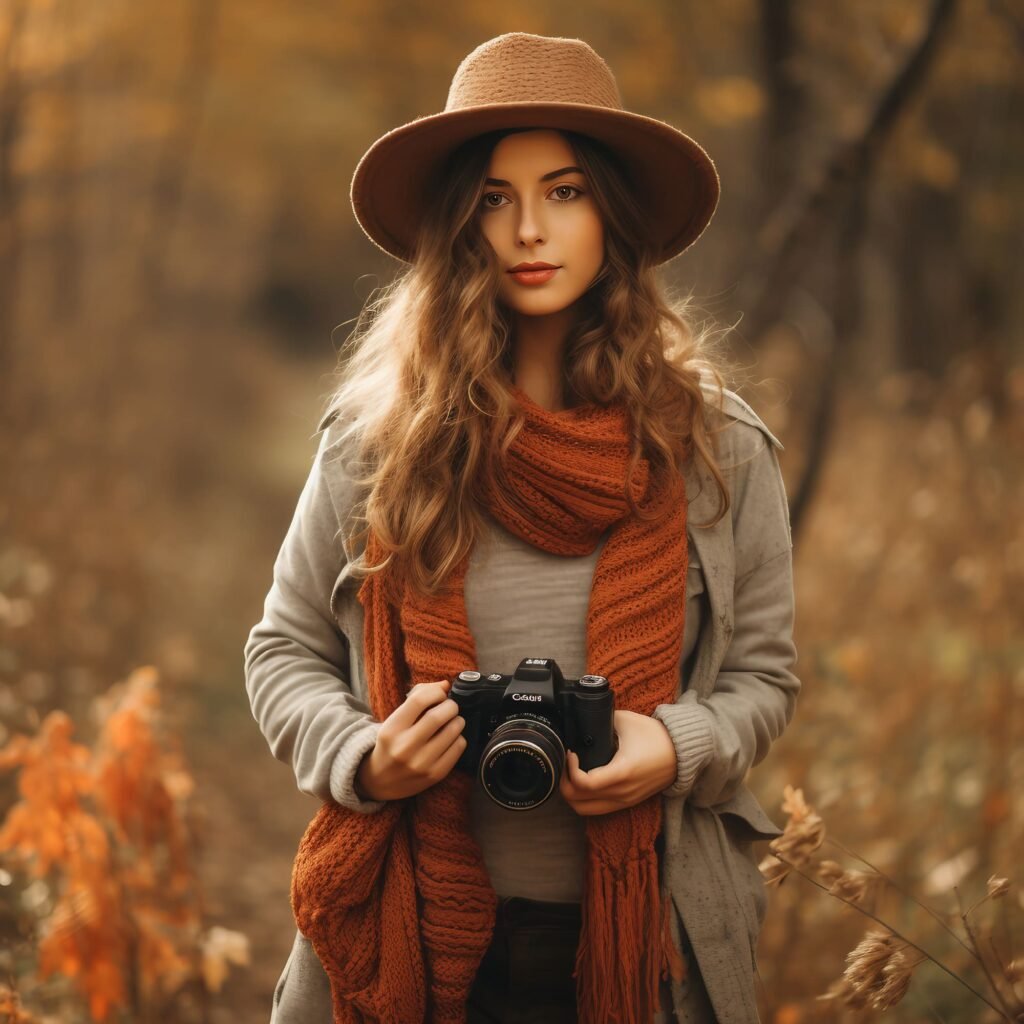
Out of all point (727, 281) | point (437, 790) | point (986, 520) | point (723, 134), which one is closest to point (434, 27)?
point (723, 134)

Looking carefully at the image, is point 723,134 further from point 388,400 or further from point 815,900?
point 388,400

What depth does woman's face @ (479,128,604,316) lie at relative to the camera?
170 centimetres

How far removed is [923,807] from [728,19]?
3.74m

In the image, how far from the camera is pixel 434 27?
6.77 metres

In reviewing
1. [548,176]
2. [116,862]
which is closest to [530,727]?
[548,176]

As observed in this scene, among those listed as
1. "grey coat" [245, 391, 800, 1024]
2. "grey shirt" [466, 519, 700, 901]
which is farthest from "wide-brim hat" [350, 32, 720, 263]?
→ "grey shirt" [466, 519, 700, 901]

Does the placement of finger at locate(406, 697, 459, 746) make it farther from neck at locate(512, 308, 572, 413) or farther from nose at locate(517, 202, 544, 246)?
nose at locate(517, 202, 544, 246)

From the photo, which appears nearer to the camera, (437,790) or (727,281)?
(437,790)

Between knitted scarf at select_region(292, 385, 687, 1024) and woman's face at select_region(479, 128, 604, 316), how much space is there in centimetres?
19

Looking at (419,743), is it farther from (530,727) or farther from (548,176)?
(548,176)

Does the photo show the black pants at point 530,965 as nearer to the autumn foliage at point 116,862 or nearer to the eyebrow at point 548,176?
the autumn foliage at point 116,862

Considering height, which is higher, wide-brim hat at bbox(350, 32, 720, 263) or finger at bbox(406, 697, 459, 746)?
wide-brim hat at bbox(350, 32, 720, 263)

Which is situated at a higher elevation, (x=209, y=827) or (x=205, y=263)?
(x=205, y=263)

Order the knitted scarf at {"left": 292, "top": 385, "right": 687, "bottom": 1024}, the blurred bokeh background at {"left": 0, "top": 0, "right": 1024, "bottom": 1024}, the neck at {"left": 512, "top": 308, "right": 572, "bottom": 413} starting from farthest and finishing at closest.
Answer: the blurred bokeh background at {"left": 0, "top": 0, "right": 1024, "bottom": 1024}
the neck at {"left": 512, "top": 308, "right": 572, "bottom": 413}
the knitted scarf at {"left": 292, "top": 385, "right": 687, "bottom": 1024}
